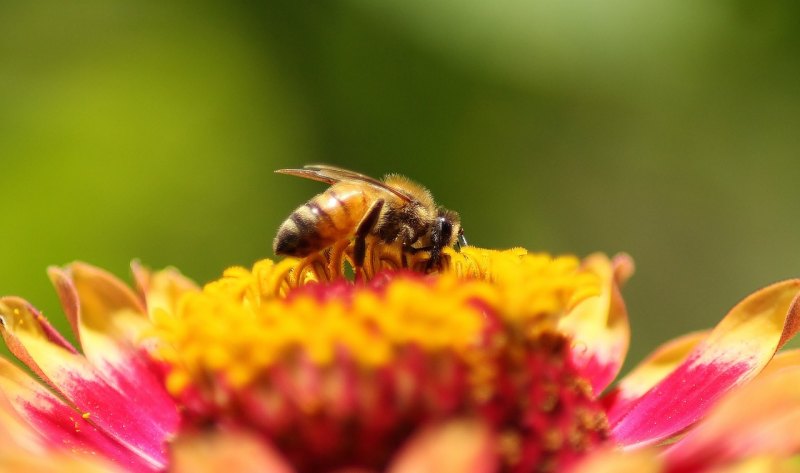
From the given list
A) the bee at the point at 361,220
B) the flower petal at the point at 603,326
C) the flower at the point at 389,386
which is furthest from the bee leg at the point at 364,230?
the flower petal at the point at 603,326

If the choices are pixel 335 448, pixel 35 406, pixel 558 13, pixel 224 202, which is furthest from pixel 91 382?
pixel 224 202

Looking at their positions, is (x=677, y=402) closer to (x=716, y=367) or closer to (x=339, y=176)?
(x=716, y=367)

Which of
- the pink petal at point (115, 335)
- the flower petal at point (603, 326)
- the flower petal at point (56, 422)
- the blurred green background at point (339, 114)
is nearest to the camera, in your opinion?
the flower petal at point (56, 422)

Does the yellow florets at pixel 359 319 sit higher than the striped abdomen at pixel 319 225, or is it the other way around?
the striped abdomen at pixel 319 225

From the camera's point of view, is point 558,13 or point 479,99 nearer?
point 558,13

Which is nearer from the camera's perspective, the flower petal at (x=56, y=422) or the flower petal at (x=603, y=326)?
the flower petal at (x=56, y=422)

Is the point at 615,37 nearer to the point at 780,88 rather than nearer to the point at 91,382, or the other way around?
the point at 780,88

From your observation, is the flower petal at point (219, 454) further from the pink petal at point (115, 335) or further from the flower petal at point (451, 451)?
the pink petal at point (115, 335)
